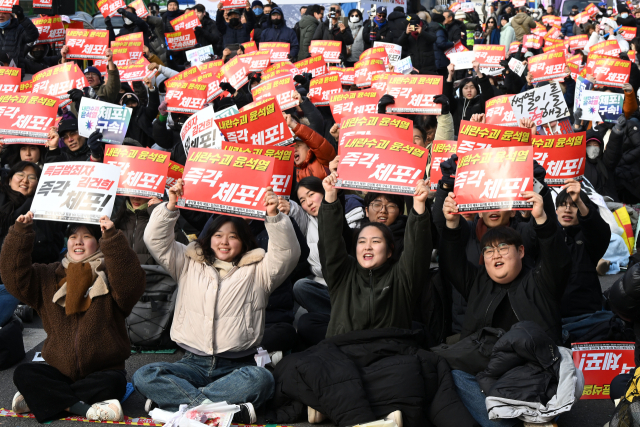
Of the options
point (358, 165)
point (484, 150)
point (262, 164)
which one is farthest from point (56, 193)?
point (484, 150)

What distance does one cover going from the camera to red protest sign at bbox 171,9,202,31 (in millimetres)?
12914

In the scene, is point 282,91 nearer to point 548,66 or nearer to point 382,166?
point 382,166

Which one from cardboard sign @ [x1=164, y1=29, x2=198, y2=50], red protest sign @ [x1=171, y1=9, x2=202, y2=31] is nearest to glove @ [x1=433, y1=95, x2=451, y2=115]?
red protest sign @ [x1=171, y1=9, x2=202, y2=31]

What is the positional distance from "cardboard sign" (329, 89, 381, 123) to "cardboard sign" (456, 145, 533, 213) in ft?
11.4

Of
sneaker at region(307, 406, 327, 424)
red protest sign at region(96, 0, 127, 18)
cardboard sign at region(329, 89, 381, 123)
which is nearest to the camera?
sneaker at region(307, 406, 327, 424)

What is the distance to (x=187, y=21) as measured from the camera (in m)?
13.0

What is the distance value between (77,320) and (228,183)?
131 centimetres

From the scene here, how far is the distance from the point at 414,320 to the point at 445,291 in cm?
30

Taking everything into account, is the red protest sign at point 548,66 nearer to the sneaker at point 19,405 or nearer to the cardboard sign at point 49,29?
the cardboard sign at point 49,29

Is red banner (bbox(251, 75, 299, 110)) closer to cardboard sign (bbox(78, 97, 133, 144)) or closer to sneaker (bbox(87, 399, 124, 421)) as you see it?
cardboard sign (bbox(78, 97, 133, 144))

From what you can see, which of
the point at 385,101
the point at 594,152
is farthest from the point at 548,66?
the point at 385,101

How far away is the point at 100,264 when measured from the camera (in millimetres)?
4539

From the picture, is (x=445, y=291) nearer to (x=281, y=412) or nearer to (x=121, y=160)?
(x=281, y=412)

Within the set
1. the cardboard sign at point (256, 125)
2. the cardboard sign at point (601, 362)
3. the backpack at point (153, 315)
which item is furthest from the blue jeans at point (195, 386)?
the cardboard sign at point (256, 125)
